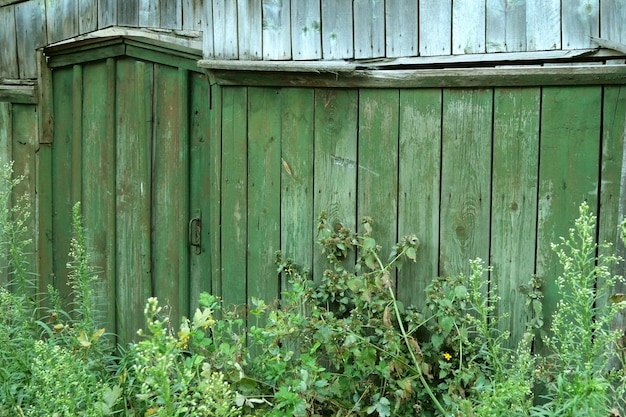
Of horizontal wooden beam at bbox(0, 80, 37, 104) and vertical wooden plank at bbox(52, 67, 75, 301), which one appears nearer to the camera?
vertical wooden plank at bbox(52, 67, 75, 301)

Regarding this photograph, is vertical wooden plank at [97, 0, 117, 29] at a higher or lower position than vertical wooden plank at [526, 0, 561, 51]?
higher

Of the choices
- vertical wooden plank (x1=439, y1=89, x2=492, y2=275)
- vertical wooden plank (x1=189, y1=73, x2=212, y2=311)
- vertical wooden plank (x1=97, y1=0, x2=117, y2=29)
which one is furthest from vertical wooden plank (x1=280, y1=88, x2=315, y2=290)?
vertical wooden plank (x1=97, y1=0, x2=117, y2=29)

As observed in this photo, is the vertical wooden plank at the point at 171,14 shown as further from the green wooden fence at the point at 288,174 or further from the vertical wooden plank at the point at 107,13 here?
the vertical wooden plank at the point at 107,13

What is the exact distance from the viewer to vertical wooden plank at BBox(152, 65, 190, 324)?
441 cm

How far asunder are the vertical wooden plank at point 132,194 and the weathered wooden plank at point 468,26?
2.15 metres

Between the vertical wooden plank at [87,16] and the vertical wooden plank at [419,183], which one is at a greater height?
the vertical wooden plank at [87,16]

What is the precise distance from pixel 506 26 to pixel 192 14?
2020mm

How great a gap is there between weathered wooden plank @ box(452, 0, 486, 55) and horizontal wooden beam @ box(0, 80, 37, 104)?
3.57 m

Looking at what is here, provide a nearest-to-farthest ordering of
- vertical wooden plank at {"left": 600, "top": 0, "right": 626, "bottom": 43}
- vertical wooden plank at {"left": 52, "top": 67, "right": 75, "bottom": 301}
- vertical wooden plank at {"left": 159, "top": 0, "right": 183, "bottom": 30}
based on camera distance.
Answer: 1. vertical wooden plank at {"left": 600, "top": 0, "right": 626, "bottom": 43}
2. vertical wooden plank at {"left": 159, "top": 0, "right": 183, "bottom": 30}
3. vertical wooden plank at {"left": 52, "top": 67, "right": 75, "bottom": 301}

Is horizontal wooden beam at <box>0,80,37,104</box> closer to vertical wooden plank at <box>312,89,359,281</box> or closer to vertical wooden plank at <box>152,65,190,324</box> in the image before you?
vertical wooden plank at <box>152,65,190,324</box>

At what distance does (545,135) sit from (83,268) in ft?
7.99

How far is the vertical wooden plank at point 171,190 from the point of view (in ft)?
14.5

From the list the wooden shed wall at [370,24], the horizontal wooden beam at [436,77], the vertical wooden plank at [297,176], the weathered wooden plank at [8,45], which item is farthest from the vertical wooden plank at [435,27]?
the weathered wooden plank at [8,45]

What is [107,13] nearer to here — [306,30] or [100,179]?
[100,179]
